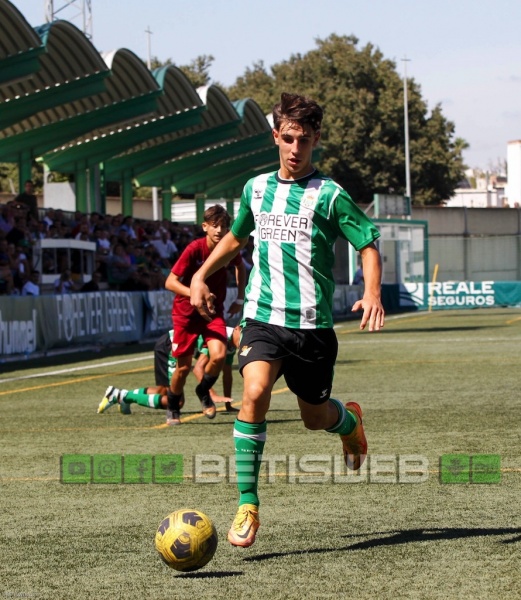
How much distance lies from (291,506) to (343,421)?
0.58m

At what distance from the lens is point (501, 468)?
8.22m

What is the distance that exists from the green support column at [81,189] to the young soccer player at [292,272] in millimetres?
27885

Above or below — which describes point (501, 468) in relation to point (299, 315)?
below

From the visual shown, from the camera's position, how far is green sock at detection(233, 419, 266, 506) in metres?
6.02

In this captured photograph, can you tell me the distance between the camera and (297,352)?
6.30m

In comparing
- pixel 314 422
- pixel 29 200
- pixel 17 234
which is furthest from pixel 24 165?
pixel 314 422

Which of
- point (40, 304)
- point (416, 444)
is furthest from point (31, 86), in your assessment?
point (416, 444)

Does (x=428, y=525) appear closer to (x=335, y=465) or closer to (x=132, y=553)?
(x=132, y=553)

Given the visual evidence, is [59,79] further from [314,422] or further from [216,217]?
[314,422]

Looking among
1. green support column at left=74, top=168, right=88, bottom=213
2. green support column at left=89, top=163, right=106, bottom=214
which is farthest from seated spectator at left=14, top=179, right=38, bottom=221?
green support column at left=89, top=163, right=106, bottom=214

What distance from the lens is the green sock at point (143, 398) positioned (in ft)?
39.3

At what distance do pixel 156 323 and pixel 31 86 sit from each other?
5666 mm

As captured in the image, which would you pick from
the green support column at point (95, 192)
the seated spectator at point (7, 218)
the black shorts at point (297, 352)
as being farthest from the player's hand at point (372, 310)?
the green support column at point (95, 192)
